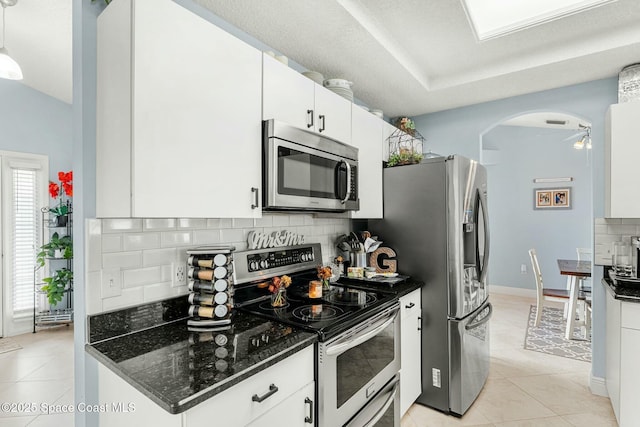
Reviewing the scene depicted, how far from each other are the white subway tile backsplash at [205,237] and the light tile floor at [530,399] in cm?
176

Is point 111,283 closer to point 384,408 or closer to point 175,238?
point 175,238

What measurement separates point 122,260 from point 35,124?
164 inches

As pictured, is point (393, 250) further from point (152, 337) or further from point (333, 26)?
point (152, 337)

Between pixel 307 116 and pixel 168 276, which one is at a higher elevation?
pixel 307 116

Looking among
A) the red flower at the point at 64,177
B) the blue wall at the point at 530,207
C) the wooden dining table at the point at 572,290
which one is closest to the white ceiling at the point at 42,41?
the red flower at the point at 64,177

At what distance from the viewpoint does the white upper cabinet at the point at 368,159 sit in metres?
2.39

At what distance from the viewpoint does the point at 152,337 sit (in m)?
1.36

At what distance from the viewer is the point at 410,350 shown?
7.39 ft

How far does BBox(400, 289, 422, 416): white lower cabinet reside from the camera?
2.16 metres

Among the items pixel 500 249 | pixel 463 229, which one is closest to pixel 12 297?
pixel 463 229

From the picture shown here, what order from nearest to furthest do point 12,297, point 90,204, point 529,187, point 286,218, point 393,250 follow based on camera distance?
point 90,204 < point 286,218 < point 393,250 < point 12,297 < point 529,187

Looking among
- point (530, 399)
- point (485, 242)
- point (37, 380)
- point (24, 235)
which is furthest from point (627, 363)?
point (24, 235)

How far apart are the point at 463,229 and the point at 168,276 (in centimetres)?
189

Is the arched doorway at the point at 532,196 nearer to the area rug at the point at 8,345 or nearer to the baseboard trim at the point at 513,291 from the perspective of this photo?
the baseboard trim at the point at 513,291
